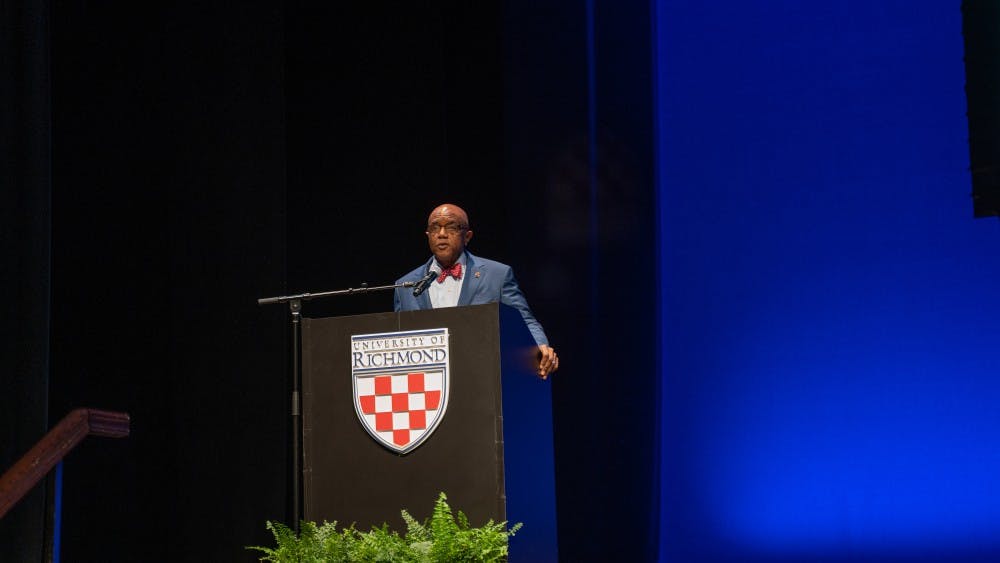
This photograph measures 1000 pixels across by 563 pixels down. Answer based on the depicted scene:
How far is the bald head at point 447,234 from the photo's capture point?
3650mm

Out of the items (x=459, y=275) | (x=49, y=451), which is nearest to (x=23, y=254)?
(x=49, y=451)

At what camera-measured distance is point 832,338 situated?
17.3 ft

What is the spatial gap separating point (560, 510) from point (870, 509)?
1503 mm

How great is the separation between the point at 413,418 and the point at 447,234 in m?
0.99

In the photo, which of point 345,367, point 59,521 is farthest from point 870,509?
point 59,521

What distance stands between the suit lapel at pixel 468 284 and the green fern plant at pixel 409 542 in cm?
102

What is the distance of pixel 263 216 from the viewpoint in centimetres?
496

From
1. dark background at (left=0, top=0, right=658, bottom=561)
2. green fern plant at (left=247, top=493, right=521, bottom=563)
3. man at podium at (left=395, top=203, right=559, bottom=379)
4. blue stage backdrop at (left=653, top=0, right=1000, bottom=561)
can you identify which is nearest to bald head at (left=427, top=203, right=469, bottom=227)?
man at podium at (left=395, top=203, right=559, bottom=379)

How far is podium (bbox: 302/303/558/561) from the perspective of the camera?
2766 millimetres

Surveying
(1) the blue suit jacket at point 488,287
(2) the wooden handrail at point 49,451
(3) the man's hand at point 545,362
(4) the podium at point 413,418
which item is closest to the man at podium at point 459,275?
(1) the blue suit jacket at point 488,287

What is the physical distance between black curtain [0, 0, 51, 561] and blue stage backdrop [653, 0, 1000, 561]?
307 centimetres

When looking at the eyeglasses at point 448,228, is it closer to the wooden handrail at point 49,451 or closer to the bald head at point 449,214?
the bald head at point 449,214

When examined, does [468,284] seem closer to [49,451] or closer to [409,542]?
[409,542]

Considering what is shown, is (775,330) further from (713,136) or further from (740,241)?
(713,136)
